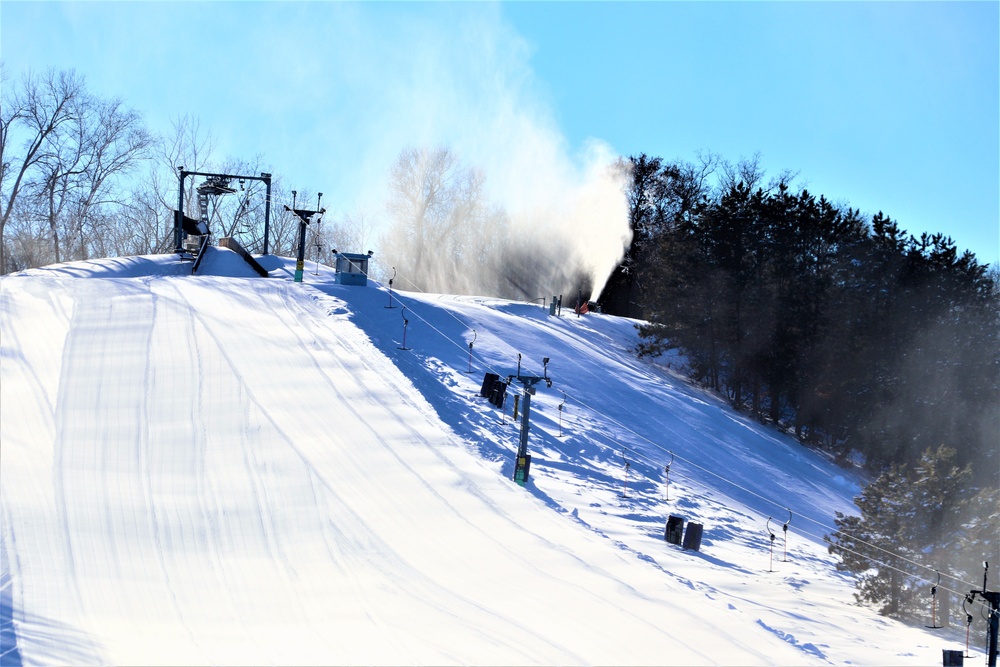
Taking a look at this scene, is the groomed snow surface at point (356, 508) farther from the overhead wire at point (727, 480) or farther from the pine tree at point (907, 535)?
the pine tree at point (907, 535)

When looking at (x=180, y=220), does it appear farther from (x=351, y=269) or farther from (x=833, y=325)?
(x=833, y=325)

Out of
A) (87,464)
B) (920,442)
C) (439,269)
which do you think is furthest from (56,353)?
(439,269)

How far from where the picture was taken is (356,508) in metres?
12.5

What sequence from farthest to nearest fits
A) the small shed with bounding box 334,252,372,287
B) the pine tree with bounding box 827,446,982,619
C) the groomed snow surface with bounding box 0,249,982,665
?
the small shed with bounding box 334,252,372,287 < the pine tree with bounding box 827,446,982,619 < the groomed snow surface with bounding box 0,249,982,665

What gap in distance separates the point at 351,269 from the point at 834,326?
1659cm

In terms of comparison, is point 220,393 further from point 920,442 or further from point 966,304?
point 966,304

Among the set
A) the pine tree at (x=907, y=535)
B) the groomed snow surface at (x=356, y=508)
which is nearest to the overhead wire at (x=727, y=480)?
the pine tree at (x=907, y=535)

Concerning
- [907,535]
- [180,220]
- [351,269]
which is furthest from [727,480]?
[180,220]

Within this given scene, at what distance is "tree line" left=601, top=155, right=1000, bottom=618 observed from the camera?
2838 centimetres

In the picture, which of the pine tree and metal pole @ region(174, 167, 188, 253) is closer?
the pine tree

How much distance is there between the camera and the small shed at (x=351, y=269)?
2767 cm

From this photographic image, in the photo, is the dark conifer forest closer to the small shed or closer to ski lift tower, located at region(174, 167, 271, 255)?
the small shed

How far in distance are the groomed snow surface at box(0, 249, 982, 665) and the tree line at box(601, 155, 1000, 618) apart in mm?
6049

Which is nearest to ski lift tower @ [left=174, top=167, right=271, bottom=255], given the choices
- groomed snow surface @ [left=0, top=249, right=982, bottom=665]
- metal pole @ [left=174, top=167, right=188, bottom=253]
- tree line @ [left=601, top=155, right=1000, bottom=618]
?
metal pole @ [left=174, top=167, right=188, bottom=253]
